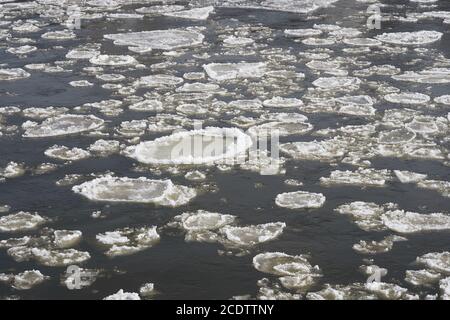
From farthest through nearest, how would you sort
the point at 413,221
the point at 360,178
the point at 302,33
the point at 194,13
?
the point at 194,13 < the point at 302,33 < the point at 360,178 < the point at 413,221

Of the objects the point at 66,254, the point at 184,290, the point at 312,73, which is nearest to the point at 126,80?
the point at 312,73

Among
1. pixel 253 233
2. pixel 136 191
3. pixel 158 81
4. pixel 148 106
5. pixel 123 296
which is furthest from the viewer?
pixel 158 81

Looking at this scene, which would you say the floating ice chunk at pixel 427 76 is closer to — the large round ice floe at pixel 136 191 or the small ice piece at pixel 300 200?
the small ice piece at pixel 300 200

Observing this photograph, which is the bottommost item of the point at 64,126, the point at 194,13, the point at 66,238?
the point at 66,238

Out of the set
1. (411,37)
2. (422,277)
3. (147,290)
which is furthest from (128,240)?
(411,37)

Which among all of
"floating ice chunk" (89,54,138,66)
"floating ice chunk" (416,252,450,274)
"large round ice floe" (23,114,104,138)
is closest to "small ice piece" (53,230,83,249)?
"large round ice floe" (23,114,104,138)

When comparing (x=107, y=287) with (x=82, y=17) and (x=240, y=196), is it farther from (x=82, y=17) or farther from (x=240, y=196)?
(x=82, y=17)

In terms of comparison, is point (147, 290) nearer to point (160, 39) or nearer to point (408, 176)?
point (408, 176)

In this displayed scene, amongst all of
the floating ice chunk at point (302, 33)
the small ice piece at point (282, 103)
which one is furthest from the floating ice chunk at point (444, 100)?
the floating ice chunk at point (302, 33)
